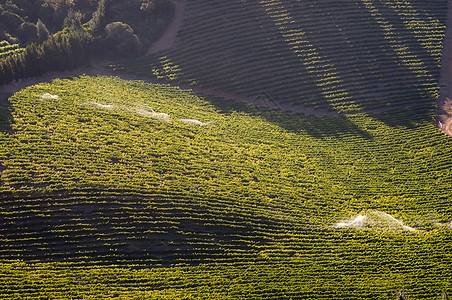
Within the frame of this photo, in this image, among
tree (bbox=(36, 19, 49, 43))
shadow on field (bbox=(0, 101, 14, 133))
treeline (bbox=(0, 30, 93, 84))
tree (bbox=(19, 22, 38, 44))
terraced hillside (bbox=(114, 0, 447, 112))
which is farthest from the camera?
tree (bbox=(19, 22, 38, 44))

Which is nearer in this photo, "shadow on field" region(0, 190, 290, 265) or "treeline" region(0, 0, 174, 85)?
"shadow on field" region(0, 190, 290, 265)

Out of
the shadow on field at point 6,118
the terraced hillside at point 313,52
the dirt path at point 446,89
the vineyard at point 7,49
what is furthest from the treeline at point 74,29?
the dirt path at point 446,89

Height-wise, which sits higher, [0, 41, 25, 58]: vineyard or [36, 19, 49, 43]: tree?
[36, 19, 49, 43]: tree

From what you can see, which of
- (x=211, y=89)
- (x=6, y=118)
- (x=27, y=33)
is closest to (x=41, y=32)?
(x=27, y=33)

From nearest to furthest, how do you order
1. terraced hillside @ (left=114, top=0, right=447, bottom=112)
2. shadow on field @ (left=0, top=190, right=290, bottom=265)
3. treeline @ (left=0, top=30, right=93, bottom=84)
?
shadow on field @ (left=0, top=190, right=290, bottom=265)
treeline @ (left=0, top=30, right=93, bottom=84)
terraced hillside @ (left=114, top=0, right=447, bottom=112)

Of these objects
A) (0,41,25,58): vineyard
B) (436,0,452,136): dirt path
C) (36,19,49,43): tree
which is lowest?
(436,0,452,136): dirt path

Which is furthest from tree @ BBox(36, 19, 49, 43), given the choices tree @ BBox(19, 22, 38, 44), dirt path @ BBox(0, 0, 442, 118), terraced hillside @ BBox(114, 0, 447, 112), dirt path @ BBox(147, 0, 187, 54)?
dirt path @ BBox(147, 0, 187, 54)

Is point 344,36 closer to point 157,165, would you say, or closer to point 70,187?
point 157,165

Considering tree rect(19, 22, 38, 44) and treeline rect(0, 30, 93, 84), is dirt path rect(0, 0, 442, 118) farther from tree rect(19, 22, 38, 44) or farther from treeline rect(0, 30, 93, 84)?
tree rect(19, 22, 38, 44)
